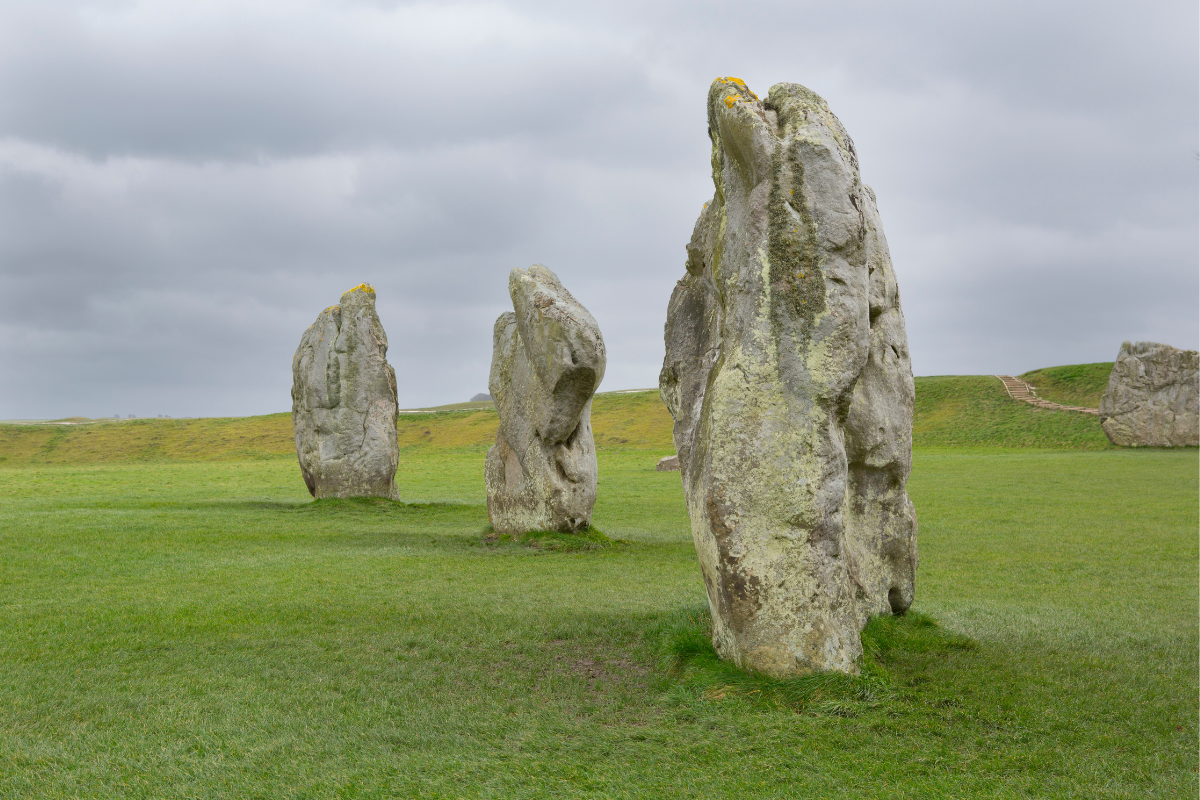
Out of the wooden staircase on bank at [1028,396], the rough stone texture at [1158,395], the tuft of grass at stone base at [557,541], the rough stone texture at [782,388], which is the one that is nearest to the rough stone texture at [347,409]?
the tuft of grass at stone base at [557,541]

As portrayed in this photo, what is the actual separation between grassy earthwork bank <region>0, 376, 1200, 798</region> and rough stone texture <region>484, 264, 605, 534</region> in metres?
0.74

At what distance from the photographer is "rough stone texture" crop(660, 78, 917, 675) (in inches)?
224

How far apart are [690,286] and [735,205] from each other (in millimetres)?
1772

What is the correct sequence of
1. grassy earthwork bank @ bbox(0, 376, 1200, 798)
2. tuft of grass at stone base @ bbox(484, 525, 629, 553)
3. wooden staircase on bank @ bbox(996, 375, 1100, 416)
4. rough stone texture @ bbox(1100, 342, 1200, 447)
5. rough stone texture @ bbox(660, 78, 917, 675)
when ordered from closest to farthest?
grassy earthwork bank @ bbox(0, 376, 1200, 798)
rough stone texture @ bbox(660, 78, 917, 675)
tuft of grass at stone base @ bbox(484, 525, 629, 553)
rough stone texture @ bbox(1100, 342, 1200, 447)
wooden staircase on bank @ bbox(996, 375, 1100, 416)

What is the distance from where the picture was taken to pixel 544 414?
1363 centimetres

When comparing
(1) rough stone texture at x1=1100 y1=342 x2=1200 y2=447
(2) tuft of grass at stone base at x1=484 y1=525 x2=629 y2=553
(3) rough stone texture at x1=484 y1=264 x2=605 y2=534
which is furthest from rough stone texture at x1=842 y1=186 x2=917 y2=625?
(1) rough stone texture at x1=1100 y1=342 x2=1200 y2=447

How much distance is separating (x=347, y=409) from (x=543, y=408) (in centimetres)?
761

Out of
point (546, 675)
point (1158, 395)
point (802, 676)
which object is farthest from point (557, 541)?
point (1158, 395)

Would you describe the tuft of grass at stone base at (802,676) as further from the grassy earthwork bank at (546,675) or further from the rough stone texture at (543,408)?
the rough stone texture at (543,408)

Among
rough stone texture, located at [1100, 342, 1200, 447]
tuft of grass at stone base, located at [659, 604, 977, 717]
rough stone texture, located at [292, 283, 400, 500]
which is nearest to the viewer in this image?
tuft of grass at stone base, located at [659, 604, 977, 717]

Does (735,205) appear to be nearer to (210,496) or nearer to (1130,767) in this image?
(1130,767)

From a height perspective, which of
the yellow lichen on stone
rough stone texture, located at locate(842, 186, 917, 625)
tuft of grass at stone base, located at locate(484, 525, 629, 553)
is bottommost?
tuft of grass at stone base, located at locate(484, 525, 629, 553)

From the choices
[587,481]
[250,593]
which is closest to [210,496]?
[587,481]

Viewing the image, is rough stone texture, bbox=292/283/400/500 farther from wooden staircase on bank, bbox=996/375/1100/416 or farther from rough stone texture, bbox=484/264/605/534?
wooden staircase on bank, bbox=996/375/1100/416
